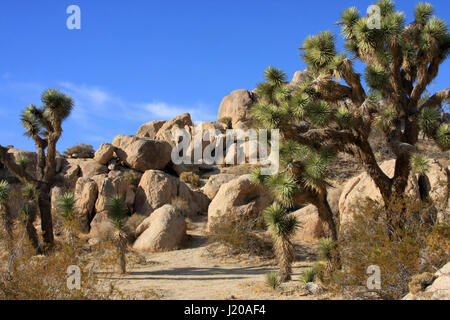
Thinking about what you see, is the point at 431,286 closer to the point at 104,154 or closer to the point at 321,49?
the point at 321,49

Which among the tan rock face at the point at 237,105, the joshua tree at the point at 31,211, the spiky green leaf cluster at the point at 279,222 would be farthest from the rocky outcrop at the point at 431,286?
the tan rock face at the point at 237,105

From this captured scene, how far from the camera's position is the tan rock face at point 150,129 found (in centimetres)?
3540

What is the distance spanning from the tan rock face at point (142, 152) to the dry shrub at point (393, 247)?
17.7 m

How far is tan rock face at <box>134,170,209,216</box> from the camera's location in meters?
20.3

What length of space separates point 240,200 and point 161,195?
4941 millimetres

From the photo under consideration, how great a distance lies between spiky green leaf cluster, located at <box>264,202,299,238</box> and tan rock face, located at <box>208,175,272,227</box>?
241 inches

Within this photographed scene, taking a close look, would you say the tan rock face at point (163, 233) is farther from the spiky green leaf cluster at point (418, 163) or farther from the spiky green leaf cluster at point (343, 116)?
the spiky green leaf cluster at point (418, 163)

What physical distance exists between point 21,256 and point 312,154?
22.6 ft

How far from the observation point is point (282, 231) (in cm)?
1048

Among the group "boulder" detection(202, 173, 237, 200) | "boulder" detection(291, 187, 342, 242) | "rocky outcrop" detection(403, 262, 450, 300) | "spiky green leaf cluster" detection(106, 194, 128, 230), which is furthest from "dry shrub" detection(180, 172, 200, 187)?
"rocky outcrop" detection(403, 262, 450, 300)

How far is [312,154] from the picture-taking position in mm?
10492

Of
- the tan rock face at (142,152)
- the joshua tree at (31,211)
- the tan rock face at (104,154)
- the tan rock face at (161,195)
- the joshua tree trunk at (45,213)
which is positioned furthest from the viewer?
the tan rock face at (142,152)

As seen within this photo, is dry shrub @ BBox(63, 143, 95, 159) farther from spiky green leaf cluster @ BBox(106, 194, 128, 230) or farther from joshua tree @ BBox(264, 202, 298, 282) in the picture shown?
joshua tree @ BBox(264, 202, 298, 282)

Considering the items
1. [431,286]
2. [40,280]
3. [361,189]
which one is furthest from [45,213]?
[431,286]
